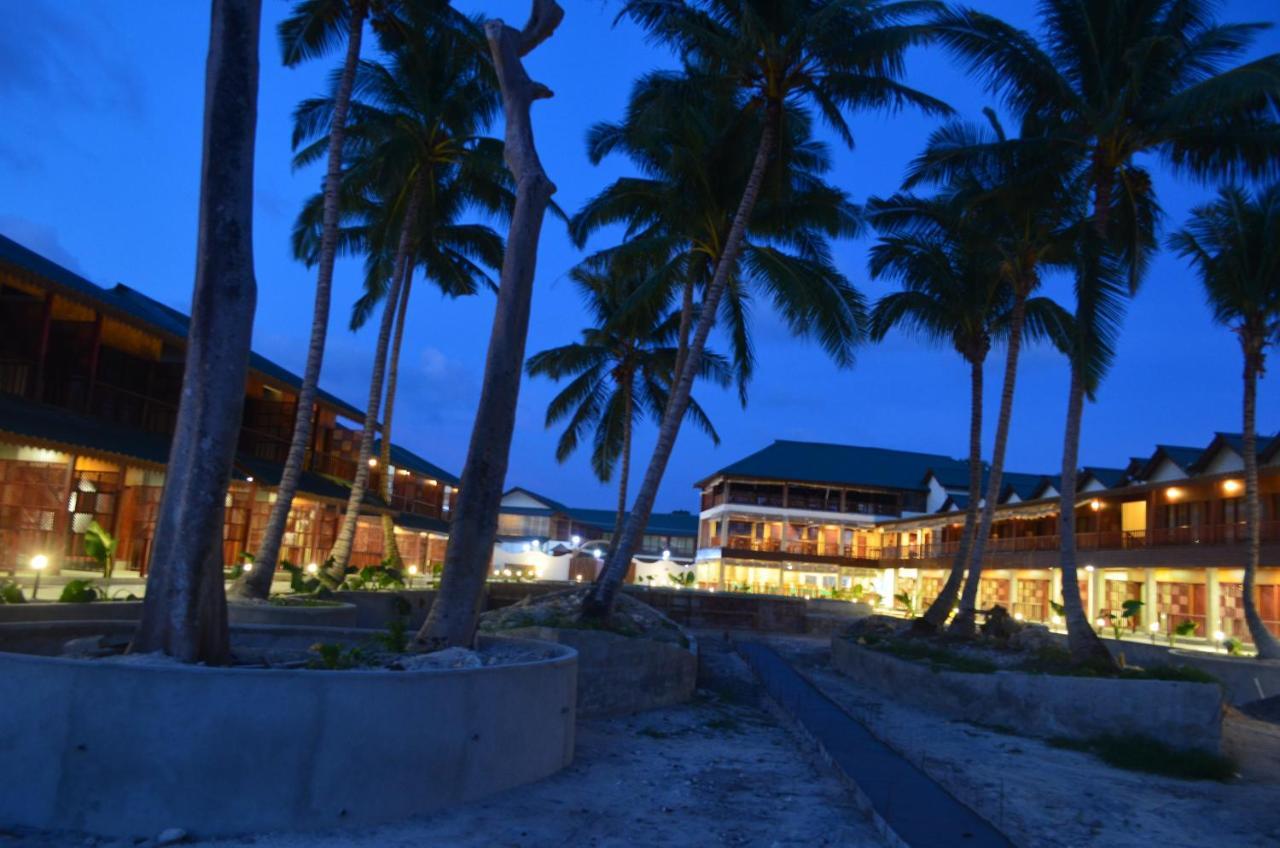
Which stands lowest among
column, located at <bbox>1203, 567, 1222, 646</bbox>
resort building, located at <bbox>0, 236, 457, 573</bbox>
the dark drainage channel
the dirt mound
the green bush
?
the dark drainage channel

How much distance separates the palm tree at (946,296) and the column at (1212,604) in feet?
30.8

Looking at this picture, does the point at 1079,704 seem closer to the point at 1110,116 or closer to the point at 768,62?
the point at 1110,116

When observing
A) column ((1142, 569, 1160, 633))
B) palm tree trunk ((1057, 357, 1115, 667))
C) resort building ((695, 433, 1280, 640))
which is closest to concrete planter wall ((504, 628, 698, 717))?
palm tree trunk ((1057, 357, 1115, 667))

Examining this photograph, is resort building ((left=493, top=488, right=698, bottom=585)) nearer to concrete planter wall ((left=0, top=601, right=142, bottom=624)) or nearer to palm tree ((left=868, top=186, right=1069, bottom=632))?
palm tree ((left=868, top=186, right=1069, bottom=632))

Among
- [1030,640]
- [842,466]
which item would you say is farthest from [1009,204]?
[842,466]

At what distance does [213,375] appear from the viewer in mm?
7621

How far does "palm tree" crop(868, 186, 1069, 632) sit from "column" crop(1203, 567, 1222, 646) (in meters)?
9.39

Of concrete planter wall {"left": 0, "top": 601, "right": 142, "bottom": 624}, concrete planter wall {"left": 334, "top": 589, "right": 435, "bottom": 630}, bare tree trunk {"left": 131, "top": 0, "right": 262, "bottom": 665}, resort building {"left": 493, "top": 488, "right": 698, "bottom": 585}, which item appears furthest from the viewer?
resort building {"left": 493, "top": 488, "right": 698, "bottom": 585}

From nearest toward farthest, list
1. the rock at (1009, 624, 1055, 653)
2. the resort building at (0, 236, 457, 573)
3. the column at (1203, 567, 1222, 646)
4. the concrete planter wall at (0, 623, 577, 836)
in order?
the concrete planter wall at (0, 623, 577, 836) → the resort building at (0, 236, 457, 573) → the rock at (1009, 624, 1055, 653) → the column at (1203, 567, 1222, 646)

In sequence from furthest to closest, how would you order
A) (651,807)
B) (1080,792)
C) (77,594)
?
(77,594) < (1080,792) < (651,807)

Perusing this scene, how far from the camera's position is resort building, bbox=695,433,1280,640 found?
25422mm

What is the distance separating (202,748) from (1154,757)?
33.9 ft

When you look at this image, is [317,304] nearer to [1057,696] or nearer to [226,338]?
[226,338]

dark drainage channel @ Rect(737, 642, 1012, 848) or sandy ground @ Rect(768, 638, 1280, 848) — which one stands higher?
dark drainage channel @ Rect(737, 642, 1012, 848)
